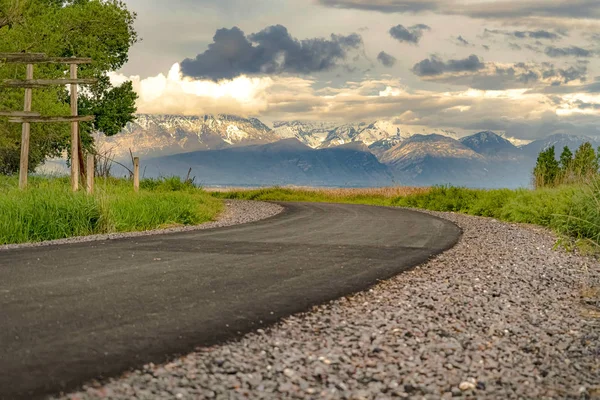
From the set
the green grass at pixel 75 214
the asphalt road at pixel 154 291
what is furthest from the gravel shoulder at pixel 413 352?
the green grass at pixel 75 214

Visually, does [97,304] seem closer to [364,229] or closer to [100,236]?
[100,236]

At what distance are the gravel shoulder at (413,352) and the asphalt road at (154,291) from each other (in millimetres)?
418

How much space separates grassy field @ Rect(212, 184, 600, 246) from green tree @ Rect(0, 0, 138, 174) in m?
11.6

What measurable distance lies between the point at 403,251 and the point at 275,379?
8527 millimetres

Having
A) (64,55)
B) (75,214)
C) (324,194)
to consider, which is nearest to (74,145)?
(75,214)

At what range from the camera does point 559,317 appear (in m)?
7.40

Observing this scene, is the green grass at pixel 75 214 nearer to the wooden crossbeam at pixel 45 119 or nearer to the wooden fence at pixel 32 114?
the wooden fence at pixel 32 114

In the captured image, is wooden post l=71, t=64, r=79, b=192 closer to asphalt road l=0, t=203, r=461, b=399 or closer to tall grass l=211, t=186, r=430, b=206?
asphalt road l=0, t=203, r=461, b=399

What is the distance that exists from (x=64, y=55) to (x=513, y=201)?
31525 mm

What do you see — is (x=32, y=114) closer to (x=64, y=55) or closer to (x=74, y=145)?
(x=74, y=145)

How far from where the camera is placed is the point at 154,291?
8.00m

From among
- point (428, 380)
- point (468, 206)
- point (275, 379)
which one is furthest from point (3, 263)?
point (468, 206)

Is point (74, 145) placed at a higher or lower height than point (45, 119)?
lower

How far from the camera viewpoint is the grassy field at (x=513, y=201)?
14.1m
